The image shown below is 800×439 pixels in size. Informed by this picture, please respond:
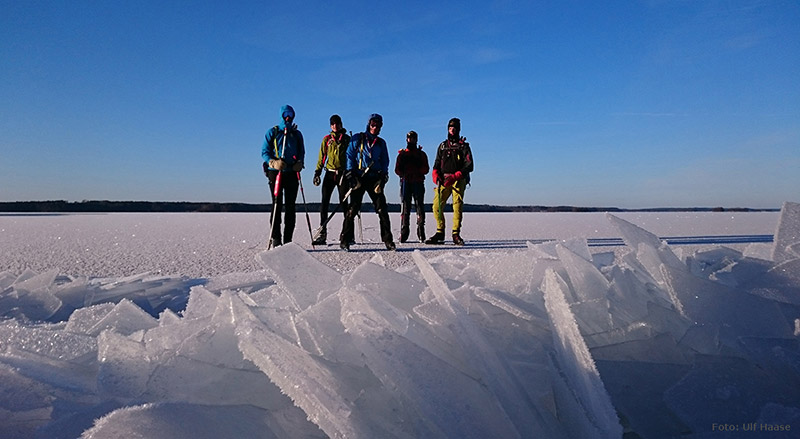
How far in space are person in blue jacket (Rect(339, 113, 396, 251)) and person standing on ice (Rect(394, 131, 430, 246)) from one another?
1.20 meters

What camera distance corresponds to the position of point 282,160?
5.32 m

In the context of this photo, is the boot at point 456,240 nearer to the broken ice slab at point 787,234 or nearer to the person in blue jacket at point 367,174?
the person in blue jacket at point 367,174

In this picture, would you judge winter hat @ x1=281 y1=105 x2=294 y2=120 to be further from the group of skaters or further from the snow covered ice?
the snow covered ice

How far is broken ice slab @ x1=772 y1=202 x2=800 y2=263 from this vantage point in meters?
1.40

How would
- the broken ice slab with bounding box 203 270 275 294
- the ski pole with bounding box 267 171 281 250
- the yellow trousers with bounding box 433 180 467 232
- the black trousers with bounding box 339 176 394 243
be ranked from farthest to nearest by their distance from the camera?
the yellow trousers with bounding box 433 180 467 232
the black trousers with bounding box 339 176 394 243
the ski pole with bounding box 267 171 281 250
the broken ice slab with bounding box 203 270 275 294

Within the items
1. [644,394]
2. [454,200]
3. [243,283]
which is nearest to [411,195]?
[454,200]

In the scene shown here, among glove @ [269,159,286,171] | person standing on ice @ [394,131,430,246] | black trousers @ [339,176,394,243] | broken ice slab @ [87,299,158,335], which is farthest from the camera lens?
person standing on ice @ [394,131,430,246]

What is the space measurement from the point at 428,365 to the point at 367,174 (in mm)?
5044

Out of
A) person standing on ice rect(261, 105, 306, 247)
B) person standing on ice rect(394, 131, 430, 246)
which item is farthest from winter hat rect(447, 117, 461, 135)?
person standing on ice rect(261, 105, 306, 247)

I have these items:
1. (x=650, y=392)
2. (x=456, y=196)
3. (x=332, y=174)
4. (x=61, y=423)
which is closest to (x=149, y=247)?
(x=332, y=174)

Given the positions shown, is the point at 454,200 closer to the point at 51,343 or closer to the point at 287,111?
the point at 287,111

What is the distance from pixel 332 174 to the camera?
670 cm

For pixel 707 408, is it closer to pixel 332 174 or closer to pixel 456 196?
pixel 456 196

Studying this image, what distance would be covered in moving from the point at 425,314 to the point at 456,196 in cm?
570
